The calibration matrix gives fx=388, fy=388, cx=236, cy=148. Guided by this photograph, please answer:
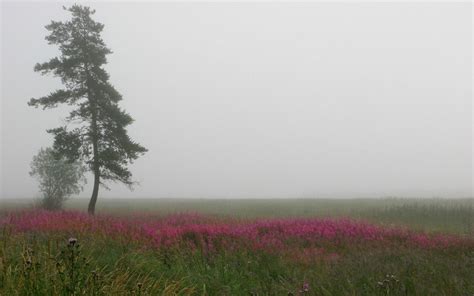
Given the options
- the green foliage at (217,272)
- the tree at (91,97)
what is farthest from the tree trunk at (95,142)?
the green foliage at (217,272)

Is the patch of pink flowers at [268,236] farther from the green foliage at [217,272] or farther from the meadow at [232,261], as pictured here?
the green foliage at [217,272]

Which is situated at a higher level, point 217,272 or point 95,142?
point 95,142

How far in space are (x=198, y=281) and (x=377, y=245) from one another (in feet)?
17.9

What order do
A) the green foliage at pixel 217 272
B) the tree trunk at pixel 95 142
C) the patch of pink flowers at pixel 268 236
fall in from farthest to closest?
the tree trunk at pixel 95 142 → the patch of pink flowers at pixel 268 236 → the green foliage at pixel 217 272

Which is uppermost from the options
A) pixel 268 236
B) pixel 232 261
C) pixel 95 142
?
pixel 95 142

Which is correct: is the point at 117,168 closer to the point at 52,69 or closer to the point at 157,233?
the point at 52,69

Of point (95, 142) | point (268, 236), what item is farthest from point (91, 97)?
point (268, 236)

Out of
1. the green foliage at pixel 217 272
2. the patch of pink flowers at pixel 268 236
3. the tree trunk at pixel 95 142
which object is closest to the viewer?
the green foliage at pixel 217 272

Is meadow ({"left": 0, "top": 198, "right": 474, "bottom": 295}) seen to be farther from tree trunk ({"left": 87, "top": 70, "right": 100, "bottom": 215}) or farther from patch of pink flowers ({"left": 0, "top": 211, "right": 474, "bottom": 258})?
tree trunk ({"left": 87, "top": 70, "right": 100, "bottom": 215})

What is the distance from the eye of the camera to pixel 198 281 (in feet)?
22.8

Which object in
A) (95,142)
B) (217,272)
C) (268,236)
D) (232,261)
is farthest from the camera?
(95,142)

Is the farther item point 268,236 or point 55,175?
point 55,175

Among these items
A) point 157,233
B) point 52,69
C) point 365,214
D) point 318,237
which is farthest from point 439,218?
point 52,69

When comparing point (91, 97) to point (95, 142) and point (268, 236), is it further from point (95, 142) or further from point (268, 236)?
point (268, 236)
